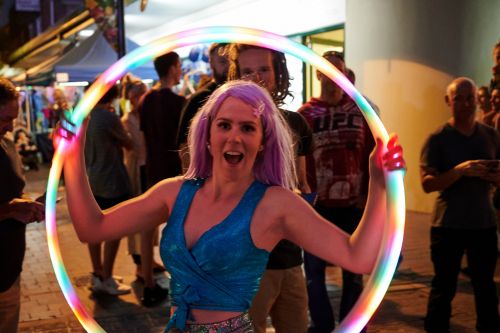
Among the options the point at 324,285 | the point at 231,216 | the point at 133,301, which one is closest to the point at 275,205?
the point at 231,216

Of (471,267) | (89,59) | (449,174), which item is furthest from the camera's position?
(89,59)

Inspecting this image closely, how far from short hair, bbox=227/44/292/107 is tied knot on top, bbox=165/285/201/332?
1154 mm

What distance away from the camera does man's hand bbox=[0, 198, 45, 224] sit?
125 inches

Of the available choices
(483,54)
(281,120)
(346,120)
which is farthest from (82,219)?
(483,54)

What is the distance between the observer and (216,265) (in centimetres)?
220

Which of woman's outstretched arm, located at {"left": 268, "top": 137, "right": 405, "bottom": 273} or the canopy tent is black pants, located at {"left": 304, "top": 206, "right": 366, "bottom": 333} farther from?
the canopy tent

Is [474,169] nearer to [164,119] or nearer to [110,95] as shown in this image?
[164,119]

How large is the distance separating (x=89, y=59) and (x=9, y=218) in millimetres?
10340

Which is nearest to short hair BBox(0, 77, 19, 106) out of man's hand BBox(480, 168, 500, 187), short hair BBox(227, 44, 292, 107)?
short hair BBox(227, 44, 292, 107)

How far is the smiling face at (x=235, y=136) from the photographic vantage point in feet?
7.34

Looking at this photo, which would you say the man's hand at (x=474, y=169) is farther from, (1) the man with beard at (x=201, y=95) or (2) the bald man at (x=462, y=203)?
(1) the man with beard at (x=201, y=95)

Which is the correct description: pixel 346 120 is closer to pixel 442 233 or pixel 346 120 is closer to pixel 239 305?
pixel 442 233

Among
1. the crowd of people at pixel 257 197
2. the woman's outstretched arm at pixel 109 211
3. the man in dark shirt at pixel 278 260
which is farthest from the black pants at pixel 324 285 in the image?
the woman's outstretched arm at pixel 109 211

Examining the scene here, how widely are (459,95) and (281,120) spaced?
7.59ft
